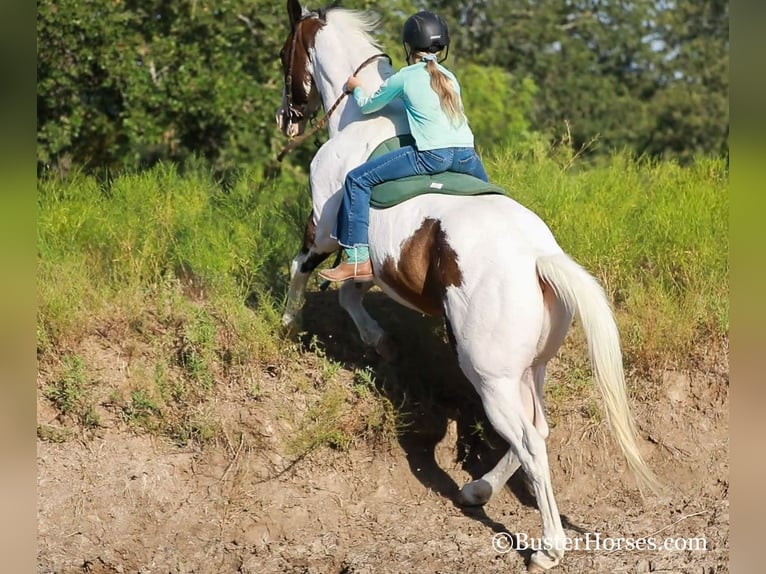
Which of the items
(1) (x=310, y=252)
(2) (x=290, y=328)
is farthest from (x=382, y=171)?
(2) (x=290, y=328)

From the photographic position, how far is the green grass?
6.48 metres

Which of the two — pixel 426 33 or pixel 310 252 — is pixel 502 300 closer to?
pixel 426 33

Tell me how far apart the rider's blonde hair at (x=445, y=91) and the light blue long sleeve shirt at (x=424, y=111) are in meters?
0.02

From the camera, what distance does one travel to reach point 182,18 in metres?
10.6

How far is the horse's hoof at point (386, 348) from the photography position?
6.52m

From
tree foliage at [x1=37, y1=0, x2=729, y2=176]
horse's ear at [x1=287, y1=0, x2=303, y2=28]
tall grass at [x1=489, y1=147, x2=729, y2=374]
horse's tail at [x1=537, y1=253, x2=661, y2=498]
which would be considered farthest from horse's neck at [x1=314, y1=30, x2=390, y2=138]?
horse's tail at [x1=537, y1=253, x2=661, y2=498]

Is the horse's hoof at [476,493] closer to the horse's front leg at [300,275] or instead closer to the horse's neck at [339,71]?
the horse's front leg at [300,275]

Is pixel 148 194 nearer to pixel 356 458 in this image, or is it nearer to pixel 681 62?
pixel 356 458

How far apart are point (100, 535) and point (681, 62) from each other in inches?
755

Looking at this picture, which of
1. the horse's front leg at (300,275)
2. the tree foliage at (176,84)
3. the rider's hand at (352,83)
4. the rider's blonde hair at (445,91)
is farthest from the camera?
the tree foliage at (176,84)

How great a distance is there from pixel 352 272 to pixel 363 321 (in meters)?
0.90

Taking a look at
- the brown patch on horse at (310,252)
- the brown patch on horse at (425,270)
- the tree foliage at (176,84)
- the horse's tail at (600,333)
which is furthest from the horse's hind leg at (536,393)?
the tree foliage at (176,84)

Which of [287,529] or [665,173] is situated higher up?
[665,173]
